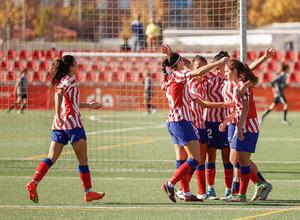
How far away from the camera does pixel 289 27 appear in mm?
36469

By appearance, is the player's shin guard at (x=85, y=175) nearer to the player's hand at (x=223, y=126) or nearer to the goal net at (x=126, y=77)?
the player's hand at (x=223, y=126)

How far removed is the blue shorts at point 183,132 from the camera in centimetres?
734

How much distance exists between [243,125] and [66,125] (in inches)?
87.4

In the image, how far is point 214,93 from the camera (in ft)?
→ 26.2

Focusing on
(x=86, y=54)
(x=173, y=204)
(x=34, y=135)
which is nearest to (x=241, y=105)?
(x=173, y=204)

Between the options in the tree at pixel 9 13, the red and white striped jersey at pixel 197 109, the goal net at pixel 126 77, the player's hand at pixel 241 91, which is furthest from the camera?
the tree at pixel 9 13

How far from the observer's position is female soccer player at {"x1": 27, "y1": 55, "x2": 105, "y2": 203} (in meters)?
7.38

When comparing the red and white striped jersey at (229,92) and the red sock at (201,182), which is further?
the red sock at (201,182)

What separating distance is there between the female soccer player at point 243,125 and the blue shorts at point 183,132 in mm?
550

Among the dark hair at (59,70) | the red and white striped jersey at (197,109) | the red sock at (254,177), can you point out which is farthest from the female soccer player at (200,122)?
the dark hair at (59,70)

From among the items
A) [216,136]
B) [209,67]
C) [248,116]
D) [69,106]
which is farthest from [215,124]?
[69,106]

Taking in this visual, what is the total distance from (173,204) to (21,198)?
205cm

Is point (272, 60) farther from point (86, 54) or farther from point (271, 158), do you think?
point (86, 54)

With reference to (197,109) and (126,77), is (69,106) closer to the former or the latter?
(197,109)
